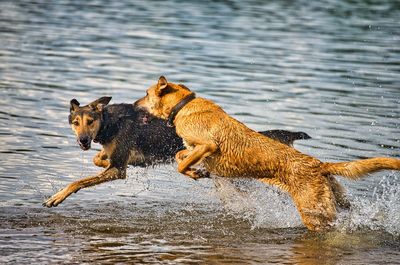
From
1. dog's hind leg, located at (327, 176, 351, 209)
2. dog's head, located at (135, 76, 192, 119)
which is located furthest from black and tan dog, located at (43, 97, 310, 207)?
dog's hind leg, located at (327, 176, 351, 209)

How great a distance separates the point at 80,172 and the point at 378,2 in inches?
1001

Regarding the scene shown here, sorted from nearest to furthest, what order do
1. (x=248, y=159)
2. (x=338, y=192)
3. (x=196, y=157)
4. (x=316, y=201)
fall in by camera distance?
1. (x=316, y=201)
2. (x=338, y=192)
3. (x=248, y=159)
4. (x=196, y=157)

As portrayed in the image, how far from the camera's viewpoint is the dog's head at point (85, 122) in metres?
10.4

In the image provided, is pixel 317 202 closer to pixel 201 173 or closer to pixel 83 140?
pixel 201 173

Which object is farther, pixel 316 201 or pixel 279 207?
pixel 279 207

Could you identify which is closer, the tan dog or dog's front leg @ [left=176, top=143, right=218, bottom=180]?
the tan dog

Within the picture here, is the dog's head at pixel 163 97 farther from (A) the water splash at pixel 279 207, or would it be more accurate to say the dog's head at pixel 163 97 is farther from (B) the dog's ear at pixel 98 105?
(A) the water splash at pixel 279 207

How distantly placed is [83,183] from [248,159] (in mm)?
1998

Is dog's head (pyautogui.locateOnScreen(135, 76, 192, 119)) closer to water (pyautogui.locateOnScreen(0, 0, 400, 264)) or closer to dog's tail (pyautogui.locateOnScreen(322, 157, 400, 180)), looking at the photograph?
water (pyautogui.locateOnScreen(0, 0, 400, 264))

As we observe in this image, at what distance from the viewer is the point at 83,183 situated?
10.4 meters

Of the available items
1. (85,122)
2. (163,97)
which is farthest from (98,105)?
(163,97)

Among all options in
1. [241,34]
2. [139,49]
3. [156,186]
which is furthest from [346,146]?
[241,34]

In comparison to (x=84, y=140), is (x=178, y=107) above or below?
above

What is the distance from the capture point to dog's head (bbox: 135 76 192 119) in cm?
1012
